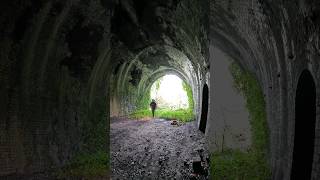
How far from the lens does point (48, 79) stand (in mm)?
10969

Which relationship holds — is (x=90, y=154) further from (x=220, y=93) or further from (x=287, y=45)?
(x=287, y=45)

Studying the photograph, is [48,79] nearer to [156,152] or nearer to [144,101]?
[156,152]

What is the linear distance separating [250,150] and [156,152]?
403 cm

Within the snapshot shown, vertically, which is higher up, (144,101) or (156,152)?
(144,101)

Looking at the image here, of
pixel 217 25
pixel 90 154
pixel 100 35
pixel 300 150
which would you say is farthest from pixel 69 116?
pixel 300 150

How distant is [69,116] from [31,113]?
7.94ft

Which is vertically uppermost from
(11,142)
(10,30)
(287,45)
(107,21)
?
(107,21)

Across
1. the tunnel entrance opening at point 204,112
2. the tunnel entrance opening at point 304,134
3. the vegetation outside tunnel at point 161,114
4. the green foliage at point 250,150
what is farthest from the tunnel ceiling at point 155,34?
the tunnel entrance opening at point 304,134

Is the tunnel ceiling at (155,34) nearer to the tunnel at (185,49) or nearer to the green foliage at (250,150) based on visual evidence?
the tunnel at (185,49)

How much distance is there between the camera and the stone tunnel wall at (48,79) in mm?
8984

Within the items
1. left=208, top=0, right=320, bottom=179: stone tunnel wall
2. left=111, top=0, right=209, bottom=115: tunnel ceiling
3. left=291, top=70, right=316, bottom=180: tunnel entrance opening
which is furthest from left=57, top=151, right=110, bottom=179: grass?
left=291, top=70, right=316, bottom=180: tunnel entrance opening

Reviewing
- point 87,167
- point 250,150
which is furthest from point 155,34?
point 250,150

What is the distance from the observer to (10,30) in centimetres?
871

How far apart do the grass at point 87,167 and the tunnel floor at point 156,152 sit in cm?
30
